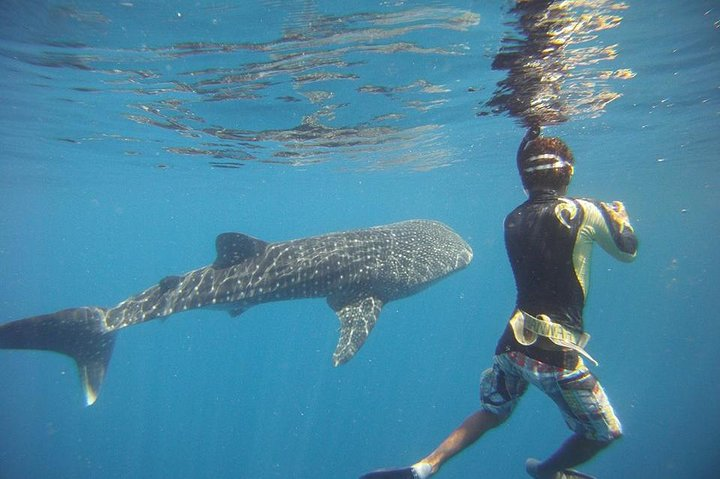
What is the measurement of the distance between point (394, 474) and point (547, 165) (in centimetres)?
341

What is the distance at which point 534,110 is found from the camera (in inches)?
600

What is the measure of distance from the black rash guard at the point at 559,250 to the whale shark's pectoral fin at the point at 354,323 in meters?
4.48

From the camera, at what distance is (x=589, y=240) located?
3.86 m

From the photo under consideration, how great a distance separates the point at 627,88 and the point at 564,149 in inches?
487

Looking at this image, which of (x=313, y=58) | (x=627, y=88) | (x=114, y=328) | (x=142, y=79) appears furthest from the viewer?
(x=627, y=88)

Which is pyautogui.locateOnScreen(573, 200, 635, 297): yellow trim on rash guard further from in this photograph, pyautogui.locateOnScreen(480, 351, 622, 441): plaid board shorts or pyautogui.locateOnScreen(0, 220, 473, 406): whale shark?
pyautogui.locateOnScreen(0, 220, 473, 406): whale shark

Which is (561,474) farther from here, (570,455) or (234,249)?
(234,249)

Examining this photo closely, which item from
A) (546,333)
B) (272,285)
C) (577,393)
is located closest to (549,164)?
(546,333)

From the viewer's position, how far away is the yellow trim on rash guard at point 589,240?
3742 millimetres

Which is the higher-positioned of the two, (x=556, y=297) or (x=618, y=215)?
(x=618, y=215)

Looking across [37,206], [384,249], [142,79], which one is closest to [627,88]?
[384,249]

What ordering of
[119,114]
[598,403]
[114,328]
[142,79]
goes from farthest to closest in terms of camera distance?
1. [119,114]
2. [142,79]
3. [114,328]
4. [598,403]

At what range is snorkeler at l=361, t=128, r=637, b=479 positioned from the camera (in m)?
3.78

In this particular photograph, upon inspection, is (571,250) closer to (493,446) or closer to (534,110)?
(534,110)
